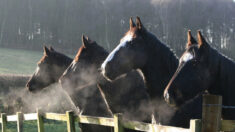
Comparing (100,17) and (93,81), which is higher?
(100,17)

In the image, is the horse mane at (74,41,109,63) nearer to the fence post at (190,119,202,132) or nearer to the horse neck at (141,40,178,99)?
the horse neck at (141,40,178,99)

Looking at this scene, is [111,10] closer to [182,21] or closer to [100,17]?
[100,17]

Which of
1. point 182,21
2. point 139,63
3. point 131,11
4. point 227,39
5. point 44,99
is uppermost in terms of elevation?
point 131,11

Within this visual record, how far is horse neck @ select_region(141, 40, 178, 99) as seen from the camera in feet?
15.9

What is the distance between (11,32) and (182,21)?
21910mm

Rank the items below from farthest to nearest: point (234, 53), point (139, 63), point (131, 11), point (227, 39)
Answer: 1. point (131, 11)
2. point (227, 39)
3. point (234, 53)
4. point (139, 63)

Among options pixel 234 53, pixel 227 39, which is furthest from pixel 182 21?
pixel 234 53

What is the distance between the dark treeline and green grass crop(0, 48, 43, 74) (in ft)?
8.85

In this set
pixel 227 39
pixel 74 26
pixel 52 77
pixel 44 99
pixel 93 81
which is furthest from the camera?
pixel 74 26

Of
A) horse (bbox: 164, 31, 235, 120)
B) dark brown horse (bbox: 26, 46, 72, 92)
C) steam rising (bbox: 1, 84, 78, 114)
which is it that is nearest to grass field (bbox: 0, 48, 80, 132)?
steam rising (bbox: 1, 84, 78, 114)

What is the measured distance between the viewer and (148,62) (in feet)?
16.0

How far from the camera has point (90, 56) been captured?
6.25 metres

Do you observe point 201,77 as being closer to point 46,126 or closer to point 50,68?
point 50,68

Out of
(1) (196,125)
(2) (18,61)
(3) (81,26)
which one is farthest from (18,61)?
(1) (196,125)
